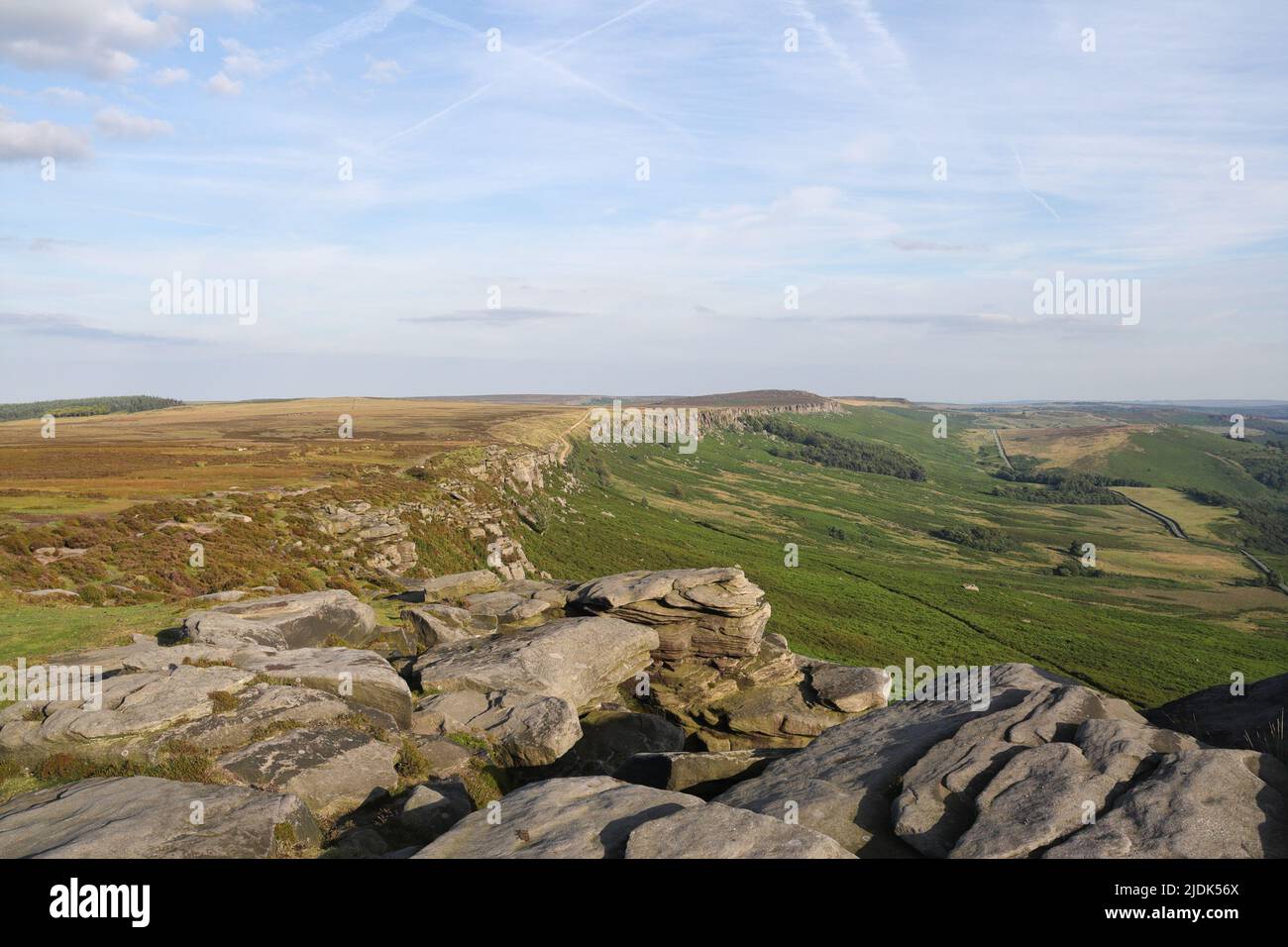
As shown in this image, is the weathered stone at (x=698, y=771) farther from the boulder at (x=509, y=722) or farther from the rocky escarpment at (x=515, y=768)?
the boulder at (x=509, y=722)

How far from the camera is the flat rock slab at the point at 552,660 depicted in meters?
25.3

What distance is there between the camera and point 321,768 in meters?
16.9

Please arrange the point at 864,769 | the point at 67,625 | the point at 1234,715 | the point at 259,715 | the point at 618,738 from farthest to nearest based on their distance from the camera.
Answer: the point at 618,738, the point at 67,625, the point at 1234,715, the point at 259,715, the point at 864,769

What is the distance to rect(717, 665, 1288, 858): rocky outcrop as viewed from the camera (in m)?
11.8

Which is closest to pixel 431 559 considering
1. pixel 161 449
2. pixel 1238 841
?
pixel 1238 841

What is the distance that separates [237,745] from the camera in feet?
56.9

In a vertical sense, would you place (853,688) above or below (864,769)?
below

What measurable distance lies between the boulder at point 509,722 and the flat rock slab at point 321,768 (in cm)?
359

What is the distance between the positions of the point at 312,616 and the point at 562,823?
58.6 ft

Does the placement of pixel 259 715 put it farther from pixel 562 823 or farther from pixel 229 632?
pixel 562 823

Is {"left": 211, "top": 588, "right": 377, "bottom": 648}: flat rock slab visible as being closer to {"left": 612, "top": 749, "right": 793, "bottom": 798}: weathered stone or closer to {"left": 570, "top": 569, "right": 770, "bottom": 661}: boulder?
{"left": 570, "top": 569, "right": 770, "bottom": 661}: boulder

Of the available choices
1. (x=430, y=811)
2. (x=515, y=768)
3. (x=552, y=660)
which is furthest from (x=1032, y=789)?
(x=552, y=660)

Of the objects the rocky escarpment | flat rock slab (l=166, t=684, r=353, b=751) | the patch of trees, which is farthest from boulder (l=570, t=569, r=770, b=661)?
the patch of trees
